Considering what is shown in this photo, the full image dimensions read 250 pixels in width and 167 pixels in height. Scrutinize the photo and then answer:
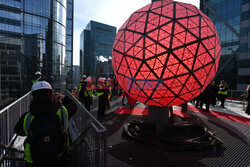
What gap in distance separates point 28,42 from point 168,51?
3752 centimetres

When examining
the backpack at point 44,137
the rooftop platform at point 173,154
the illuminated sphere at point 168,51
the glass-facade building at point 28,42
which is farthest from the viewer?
the glass-facade building at point 28,42

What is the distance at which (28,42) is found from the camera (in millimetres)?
31266

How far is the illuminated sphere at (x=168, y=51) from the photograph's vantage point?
3.10m

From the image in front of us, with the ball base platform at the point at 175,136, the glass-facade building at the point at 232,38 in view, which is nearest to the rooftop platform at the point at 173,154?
the ball base platform at the point at 175,136

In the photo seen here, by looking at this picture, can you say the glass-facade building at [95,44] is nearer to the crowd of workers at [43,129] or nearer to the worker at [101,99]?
the worker at [101,99]

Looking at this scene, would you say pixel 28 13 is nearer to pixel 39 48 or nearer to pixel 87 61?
pixel 39 48

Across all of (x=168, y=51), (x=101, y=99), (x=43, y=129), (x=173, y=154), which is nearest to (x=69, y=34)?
(x=101, y=99)

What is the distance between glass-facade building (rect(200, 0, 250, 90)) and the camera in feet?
82.8

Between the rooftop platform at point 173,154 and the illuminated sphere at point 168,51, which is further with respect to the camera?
the illuminated sphere at point 168,51

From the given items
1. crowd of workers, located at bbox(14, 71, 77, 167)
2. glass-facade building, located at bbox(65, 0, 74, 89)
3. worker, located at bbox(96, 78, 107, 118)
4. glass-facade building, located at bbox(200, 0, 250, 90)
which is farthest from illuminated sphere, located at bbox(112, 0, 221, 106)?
glass-facade building, located at bbox(65, 0, 74, 89)

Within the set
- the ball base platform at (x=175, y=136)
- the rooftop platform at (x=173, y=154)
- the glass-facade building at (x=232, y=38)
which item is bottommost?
the rooftop platform at (x=173, y=154)

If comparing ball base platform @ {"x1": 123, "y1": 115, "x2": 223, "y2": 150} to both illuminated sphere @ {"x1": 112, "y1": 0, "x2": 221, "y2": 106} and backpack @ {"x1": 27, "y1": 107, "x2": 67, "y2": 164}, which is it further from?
backpack @ {"x1": 27, "y1": 107, "x2": 67, "y2": 164}

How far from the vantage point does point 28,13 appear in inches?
1265

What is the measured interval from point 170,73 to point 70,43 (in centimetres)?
7045
